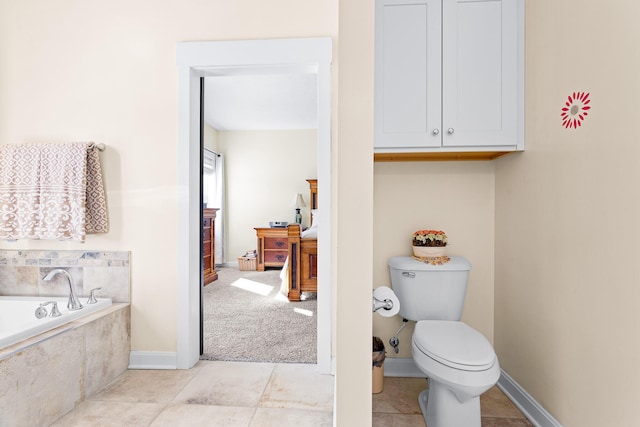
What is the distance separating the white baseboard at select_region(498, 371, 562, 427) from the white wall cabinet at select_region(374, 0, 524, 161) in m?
1.29

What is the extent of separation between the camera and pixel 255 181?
257 inches

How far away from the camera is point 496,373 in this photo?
146cm

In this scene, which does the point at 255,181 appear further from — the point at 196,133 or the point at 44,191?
the point at 44,191

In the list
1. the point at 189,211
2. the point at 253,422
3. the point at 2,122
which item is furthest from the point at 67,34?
the point at 253,422

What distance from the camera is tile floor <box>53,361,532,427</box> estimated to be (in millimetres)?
1639

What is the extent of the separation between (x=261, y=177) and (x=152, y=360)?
4.64m

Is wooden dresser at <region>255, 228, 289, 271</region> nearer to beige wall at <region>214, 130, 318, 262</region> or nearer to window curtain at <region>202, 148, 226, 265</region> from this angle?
beige wall at <region>214, 130, 318, 262</region>

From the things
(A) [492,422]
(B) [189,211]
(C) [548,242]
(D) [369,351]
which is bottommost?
(A) [492,422]

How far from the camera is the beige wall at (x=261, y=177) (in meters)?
6.45

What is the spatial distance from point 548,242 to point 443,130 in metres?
0.76

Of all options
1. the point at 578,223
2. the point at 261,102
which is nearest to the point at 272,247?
the point at 261,102

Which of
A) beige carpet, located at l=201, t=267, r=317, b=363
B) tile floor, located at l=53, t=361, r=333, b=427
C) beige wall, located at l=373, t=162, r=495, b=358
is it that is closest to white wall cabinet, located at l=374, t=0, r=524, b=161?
beige wall, located at l=373, t=162, r=495, b=358

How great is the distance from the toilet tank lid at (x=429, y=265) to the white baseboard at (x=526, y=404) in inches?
26.5

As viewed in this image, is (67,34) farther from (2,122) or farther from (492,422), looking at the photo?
(492,422)
